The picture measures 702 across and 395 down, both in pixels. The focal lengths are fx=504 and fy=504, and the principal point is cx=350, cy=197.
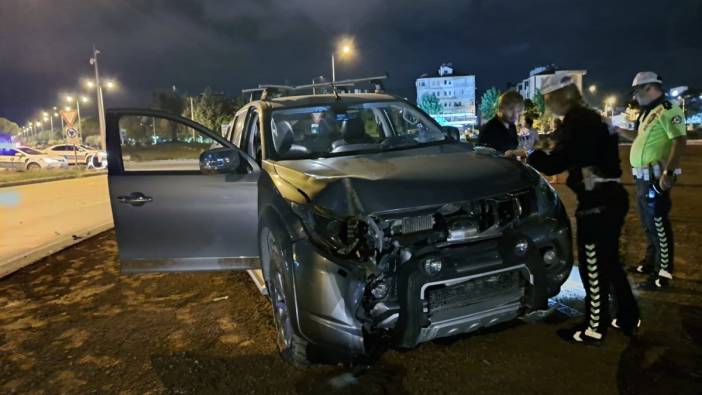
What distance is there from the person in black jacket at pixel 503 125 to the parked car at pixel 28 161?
1043 inches

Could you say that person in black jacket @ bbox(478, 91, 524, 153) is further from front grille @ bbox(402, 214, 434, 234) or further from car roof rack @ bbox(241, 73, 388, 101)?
front grille @ bbox(402, 214, 434, 234)

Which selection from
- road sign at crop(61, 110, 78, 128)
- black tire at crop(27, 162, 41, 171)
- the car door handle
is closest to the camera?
the car door handle

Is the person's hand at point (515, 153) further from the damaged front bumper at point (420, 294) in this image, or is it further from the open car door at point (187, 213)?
the open car door at point (187, 213)

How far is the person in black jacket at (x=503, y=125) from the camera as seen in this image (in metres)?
5.12

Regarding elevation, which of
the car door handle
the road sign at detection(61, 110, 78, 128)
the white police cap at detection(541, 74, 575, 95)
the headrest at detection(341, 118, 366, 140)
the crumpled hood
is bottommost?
the car door handle

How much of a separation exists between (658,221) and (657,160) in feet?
1.70

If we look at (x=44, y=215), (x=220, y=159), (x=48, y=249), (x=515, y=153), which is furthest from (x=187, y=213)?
(x=44, y=215)

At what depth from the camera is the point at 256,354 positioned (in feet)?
11.5

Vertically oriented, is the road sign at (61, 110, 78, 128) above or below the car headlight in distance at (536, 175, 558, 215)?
above

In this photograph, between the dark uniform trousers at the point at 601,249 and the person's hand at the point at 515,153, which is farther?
the person's hand at the point at 515,153

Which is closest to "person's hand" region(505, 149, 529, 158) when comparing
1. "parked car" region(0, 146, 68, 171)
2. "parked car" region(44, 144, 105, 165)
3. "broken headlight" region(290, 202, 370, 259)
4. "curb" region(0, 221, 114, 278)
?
"broken headlight" region(290, 202, 370, 259)

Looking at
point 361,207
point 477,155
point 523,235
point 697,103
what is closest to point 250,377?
point 361,207

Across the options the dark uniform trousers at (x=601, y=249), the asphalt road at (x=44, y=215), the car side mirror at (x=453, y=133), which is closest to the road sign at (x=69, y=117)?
the asphalt road at (x=44, y=215)

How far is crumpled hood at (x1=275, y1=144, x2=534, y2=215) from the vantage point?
2803mm
